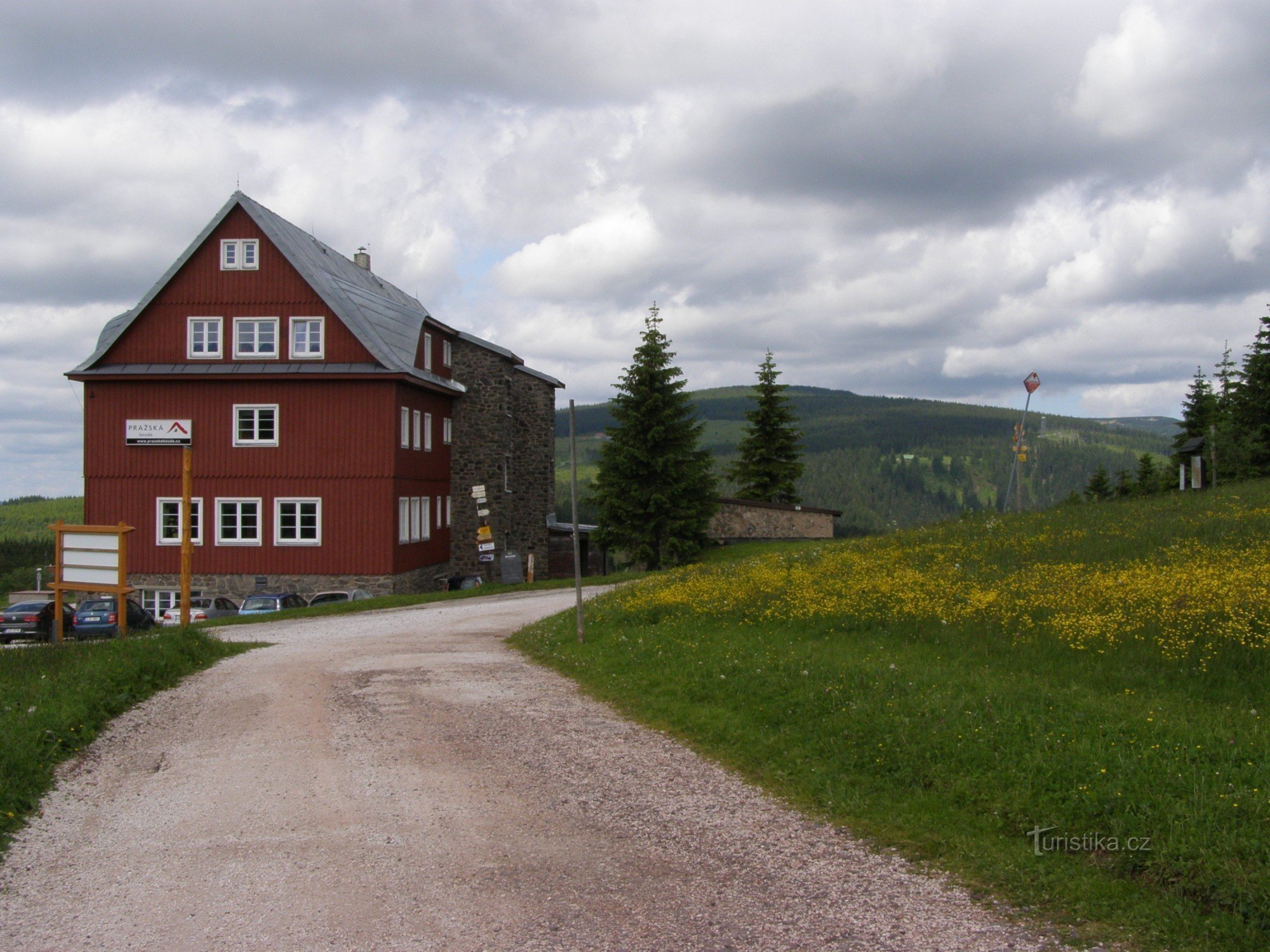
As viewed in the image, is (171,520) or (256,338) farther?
(171,520)

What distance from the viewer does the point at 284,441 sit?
3766 centimetres

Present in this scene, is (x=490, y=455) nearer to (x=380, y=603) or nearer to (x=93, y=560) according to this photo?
(x=380, y=603)

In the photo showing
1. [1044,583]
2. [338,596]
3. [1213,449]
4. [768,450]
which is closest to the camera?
[1044,583]

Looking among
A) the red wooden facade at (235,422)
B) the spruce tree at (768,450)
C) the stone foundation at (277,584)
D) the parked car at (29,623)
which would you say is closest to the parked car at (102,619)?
the parked car at (29,623)

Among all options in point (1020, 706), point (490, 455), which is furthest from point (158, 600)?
point (1020, 706)

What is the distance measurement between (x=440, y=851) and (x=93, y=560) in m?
13.8

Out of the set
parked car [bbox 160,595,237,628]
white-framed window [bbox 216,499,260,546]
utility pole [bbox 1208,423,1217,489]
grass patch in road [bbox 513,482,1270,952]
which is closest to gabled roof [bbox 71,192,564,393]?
white-framed window [bbox 216,499,260,546]

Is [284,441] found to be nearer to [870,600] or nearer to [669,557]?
[669,557]

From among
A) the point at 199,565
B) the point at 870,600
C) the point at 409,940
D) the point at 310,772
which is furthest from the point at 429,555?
the point at 409,940

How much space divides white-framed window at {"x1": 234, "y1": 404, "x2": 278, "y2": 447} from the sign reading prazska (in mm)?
1689

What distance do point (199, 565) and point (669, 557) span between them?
19.6 m

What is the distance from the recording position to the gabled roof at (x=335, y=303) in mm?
37562

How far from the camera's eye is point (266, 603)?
33750mm

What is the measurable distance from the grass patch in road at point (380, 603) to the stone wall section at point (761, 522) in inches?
602
